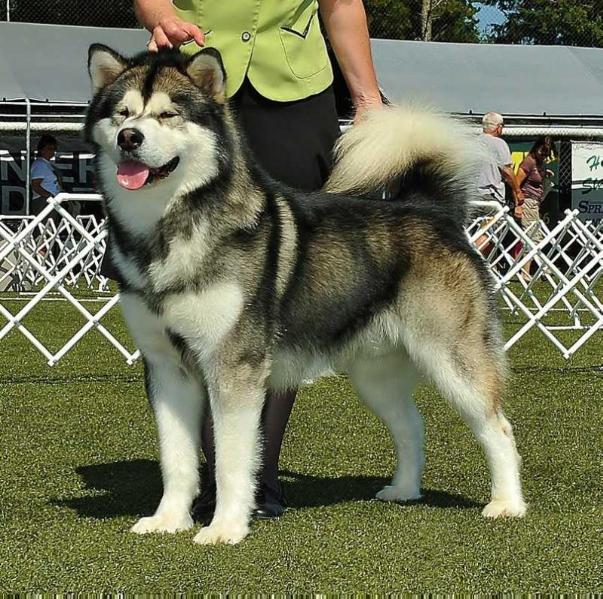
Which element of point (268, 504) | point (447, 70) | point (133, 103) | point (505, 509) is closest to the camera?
point (133, 103)

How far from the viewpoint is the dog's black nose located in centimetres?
302

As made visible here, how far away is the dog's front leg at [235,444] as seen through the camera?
10.7ft

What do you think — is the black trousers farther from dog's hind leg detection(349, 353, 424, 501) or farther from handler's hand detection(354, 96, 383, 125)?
dog's hind leg detection(349, 353, 424, 501)

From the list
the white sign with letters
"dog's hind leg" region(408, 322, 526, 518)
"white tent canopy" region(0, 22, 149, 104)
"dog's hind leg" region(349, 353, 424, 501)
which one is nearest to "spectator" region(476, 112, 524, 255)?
the white sign with letters

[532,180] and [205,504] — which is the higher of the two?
[205,504]

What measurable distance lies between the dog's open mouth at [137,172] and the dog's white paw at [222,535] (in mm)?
1017

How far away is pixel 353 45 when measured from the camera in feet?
12.7

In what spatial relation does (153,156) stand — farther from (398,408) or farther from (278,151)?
(398,408)

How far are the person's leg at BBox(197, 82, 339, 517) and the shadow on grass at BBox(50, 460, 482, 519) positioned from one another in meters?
0.19

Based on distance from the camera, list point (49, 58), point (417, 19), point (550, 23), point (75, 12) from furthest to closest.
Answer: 1. point (550, 23)
2. point (417, 19)
3. point (75, 12)
4. point (49, 58)

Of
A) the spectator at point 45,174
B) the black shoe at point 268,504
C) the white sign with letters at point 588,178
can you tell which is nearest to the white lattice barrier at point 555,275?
the black shoe at point 268,504

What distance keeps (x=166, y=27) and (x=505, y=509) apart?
183 cm

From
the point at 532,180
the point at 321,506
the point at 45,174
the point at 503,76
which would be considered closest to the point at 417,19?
the point at 503,76

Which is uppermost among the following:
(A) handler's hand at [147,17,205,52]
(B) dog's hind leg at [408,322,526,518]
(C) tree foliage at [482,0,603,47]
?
(A) handler's hand at [147,17,205,52]
